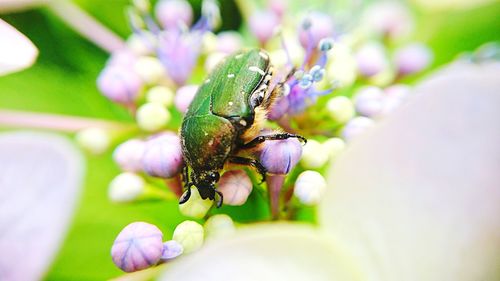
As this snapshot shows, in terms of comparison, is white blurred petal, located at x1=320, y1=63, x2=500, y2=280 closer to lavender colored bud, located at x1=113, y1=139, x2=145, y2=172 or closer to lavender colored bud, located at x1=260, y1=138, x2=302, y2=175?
lavender colored bud, located at x1=260, y1=138, x2=302, y2=175

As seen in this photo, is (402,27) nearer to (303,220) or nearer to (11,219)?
(303,220)

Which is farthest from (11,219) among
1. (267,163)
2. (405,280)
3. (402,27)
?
(402,27)

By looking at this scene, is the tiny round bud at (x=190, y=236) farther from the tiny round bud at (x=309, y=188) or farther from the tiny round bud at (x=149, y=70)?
the tiny round bud at (x=149, y=70)

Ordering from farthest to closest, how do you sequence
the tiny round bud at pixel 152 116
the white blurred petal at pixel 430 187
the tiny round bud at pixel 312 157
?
1. the tiny round bud at pixel 152 116
2. the tiny round bud at pixel 312 157
3. the white blurred petal at pixel 430 187

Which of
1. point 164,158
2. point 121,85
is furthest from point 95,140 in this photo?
point 164,158

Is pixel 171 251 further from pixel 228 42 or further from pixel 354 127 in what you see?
pixel 228 42

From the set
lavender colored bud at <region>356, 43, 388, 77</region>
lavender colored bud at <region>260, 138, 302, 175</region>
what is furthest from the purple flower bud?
lavender colored bud at <region>260, 138, 302, 175</region>

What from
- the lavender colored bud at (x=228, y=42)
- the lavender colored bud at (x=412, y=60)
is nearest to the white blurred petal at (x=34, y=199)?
the lavender colored bud at (x=228, y=42)
